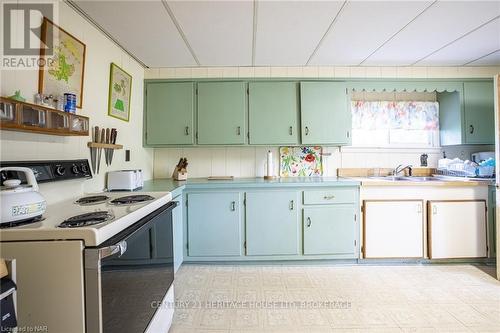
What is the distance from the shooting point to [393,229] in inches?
99.7

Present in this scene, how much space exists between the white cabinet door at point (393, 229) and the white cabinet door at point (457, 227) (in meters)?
0.14

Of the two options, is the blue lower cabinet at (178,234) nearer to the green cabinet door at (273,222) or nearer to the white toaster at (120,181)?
the white toaster at (120,181)

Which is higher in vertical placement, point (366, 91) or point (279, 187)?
point (366, 91)

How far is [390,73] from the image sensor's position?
9.37 feet

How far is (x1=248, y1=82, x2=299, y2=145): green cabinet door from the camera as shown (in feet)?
9.11

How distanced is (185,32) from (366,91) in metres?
2.21

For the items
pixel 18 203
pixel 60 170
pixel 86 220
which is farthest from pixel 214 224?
pixel 18 203

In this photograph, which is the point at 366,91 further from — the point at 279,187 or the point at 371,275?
the point at 371,275

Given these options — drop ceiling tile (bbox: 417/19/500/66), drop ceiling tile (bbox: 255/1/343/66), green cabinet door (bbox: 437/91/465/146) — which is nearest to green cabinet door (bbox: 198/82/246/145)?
drop ceiling tile (bbox: 255/1/343/66)

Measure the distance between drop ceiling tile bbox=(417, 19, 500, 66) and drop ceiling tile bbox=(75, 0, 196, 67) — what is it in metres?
2.53

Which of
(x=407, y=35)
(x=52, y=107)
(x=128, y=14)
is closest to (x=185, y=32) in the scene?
(x=128, y=14)

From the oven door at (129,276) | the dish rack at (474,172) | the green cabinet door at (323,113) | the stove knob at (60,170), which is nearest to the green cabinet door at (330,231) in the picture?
the green cabinet door at (323,113)

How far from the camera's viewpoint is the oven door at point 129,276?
85 centimetres

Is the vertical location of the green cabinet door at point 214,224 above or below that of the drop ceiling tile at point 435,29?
below
